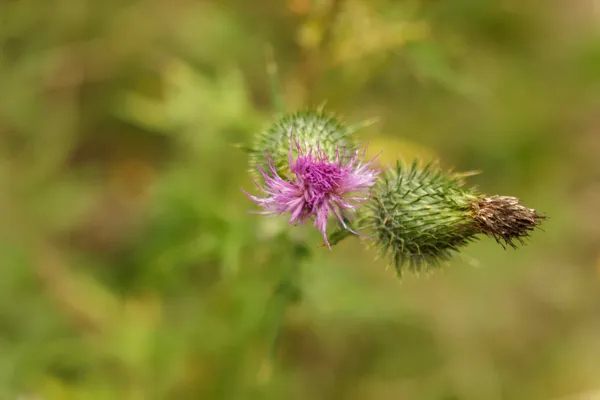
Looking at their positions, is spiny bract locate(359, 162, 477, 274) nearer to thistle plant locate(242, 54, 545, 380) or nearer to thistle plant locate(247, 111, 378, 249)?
thistle plant locate(242, 54, 545, 380)

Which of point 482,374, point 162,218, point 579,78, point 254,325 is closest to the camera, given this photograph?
point 254,325

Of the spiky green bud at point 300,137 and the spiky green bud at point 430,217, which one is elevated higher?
the spiky green bud at point 300,137

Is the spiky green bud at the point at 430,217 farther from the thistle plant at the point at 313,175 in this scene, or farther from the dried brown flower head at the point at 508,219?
the thistle plant at the point at 313,175

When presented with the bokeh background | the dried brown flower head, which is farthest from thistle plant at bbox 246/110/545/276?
the bokeh background

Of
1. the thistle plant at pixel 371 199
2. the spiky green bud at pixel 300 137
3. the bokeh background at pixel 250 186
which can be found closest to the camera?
the thistle plant at pixel 371 199

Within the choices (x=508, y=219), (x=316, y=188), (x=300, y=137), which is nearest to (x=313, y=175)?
(x=316, y=188)

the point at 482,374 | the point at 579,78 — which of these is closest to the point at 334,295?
the point at 482,374

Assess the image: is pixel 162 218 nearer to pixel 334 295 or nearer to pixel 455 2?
pixel 334 295

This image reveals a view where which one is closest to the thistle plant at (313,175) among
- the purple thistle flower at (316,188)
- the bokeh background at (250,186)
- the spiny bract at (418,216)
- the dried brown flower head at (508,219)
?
the purple thistle flower at (316,188)
